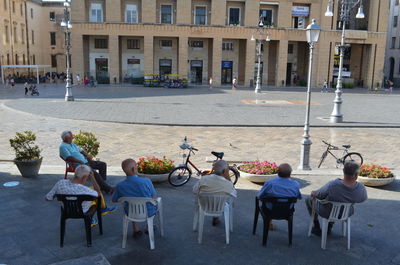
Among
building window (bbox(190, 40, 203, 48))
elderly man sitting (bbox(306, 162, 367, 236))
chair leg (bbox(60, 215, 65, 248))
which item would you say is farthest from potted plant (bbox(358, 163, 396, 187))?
building window (bbox(190, 40, 203, 48))

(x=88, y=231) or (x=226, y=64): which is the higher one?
(x=226, y=64)

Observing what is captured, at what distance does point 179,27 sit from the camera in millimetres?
47875

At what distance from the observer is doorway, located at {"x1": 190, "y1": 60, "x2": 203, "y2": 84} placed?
168 ft

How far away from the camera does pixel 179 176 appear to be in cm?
891

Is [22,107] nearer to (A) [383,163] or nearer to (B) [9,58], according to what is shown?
(A) [383,163]

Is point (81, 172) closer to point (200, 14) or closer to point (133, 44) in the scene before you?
point (200, 14)

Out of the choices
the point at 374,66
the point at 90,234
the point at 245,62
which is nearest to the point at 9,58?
the point at 245,62

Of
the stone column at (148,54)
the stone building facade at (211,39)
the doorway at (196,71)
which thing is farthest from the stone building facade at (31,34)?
the doorway at (196,71)

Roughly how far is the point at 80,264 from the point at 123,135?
1122 cm

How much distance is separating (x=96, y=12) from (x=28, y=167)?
1686 inches

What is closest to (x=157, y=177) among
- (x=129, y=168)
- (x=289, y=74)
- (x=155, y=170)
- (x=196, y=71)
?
(x=155, y=170)

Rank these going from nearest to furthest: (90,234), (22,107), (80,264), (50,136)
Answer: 1. (80,264)
2. (90,234)
3. (50,136)
4. (22,107)

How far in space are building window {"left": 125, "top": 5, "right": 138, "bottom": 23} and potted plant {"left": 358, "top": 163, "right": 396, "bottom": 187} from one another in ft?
144

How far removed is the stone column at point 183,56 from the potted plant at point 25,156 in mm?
40279
